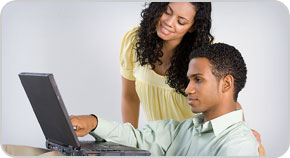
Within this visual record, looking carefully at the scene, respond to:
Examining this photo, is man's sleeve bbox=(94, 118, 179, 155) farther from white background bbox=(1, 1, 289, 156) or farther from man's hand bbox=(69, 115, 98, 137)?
white background bbox=(1, 1, 289, 156)

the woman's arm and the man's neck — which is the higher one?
the man's neck

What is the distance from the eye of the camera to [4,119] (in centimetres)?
209

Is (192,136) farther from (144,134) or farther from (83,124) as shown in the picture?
(83,124)

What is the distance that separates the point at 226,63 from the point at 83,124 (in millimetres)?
438

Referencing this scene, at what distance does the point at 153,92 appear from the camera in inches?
68.8

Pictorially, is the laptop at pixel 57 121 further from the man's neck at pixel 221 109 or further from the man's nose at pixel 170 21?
the man's nose at pixel 170 21

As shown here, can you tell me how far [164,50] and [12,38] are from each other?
816 mm

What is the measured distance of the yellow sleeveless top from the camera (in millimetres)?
1723

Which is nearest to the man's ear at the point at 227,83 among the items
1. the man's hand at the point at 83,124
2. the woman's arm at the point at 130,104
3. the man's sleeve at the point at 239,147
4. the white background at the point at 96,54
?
the man's sleeve at the point at 239,147

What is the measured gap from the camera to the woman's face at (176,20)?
1.56 meters

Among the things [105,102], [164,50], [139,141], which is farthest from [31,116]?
[139,141]

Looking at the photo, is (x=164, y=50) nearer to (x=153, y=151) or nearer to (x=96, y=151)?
(x=153, y=151)

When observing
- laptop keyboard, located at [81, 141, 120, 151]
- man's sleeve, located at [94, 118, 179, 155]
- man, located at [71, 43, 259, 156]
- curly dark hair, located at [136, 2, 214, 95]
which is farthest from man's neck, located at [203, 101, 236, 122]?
curly dark hair, located at [136, 2, 214, 95]

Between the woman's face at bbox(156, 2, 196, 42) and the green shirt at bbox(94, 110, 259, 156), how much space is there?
15.3 inches
